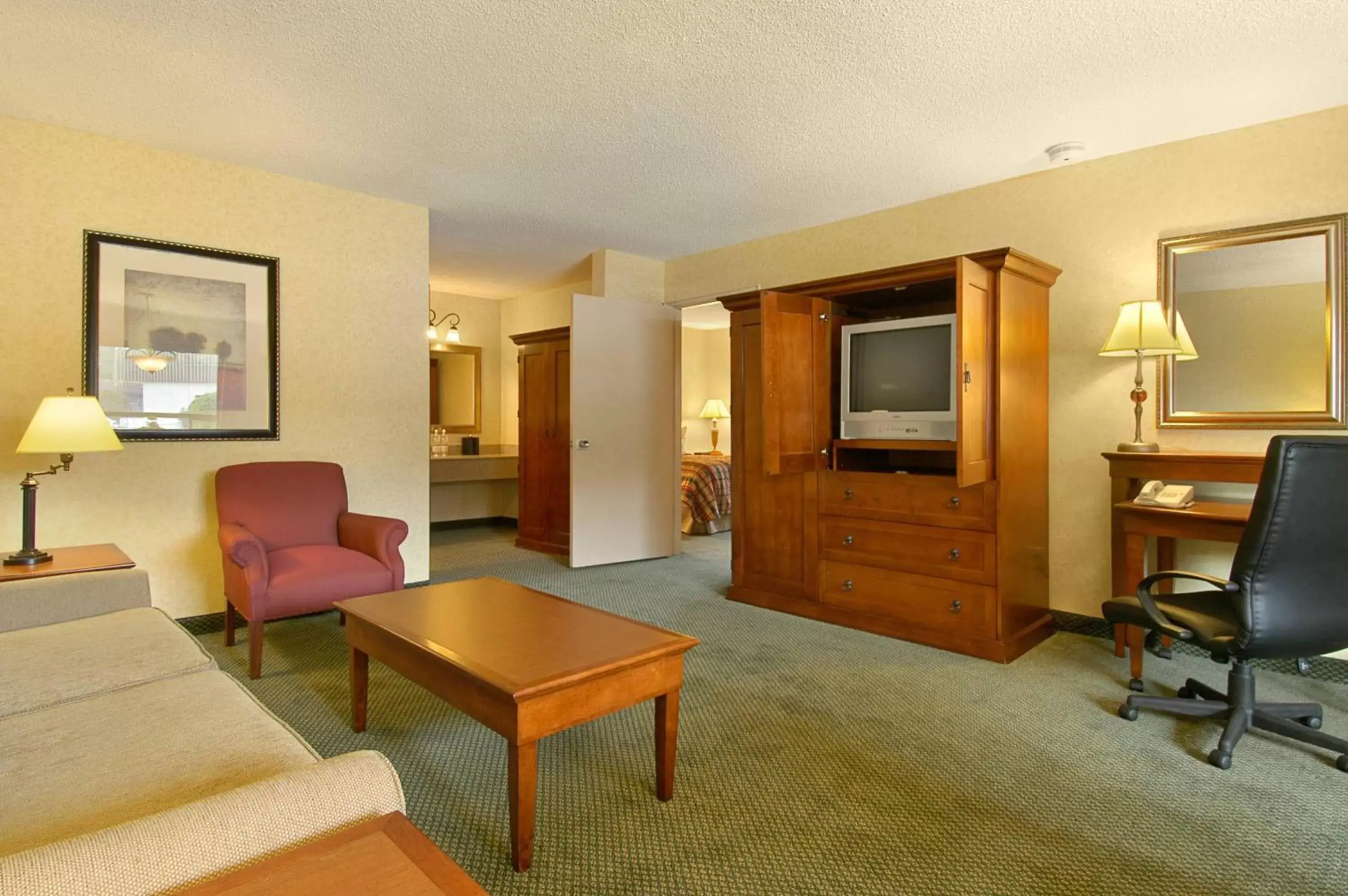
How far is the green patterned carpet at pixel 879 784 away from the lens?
5.44 feet

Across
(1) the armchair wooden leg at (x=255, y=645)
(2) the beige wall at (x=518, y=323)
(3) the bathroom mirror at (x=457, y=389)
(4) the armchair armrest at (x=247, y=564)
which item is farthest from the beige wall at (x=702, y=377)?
(1) the armchair wooden leg at (x=255, y=645)

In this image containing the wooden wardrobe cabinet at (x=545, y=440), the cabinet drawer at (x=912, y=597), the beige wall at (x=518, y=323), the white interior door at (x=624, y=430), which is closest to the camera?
the cabinet drawer at (x=912, y=597)

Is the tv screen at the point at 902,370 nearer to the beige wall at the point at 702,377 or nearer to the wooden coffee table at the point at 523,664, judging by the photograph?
the wooden coffee table at the point at 523,664

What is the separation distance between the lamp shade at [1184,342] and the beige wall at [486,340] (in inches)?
232

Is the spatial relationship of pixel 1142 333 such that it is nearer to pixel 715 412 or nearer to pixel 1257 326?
pixel 1257 326

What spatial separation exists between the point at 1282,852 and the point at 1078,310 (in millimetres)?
2576

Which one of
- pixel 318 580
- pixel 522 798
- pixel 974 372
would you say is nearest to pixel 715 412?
pixel 974 372

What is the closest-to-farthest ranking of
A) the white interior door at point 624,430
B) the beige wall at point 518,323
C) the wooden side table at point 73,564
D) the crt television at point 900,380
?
the wooden side table at point 73,564
the crt television at point 900,380
the white interior door at point 624,430
the beige wall at point 518,323

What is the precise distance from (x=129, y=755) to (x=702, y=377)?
28.1ft

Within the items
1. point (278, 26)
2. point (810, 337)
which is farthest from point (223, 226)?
point (810, 337)

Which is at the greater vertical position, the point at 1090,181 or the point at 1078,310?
the point at 1090,181

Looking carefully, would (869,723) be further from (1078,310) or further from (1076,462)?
(1078,310)

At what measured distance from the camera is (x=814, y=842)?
1770 millimetres

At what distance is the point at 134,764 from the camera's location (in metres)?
1.30
